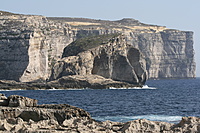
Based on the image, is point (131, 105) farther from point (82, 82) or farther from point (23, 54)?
point (23, 54)

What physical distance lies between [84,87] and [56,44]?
156 ft

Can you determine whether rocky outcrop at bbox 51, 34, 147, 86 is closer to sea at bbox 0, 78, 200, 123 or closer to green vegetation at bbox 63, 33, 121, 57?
green vegetation at bbox 63, 33, 121, 57

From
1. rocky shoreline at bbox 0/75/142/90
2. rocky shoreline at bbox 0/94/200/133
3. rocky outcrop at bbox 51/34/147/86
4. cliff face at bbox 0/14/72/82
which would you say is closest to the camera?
rocky shoreline at bbox 0/94/200/133

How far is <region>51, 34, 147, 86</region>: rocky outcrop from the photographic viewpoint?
116 metres

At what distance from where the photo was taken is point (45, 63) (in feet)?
419

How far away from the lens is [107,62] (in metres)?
120

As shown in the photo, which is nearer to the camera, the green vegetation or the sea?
the sea

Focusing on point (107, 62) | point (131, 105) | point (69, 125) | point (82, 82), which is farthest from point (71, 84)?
point (69, 125)

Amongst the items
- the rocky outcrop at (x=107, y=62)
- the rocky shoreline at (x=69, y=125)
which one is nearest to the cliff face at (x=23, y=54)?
the rocky outcrop at (x=107, y=62)

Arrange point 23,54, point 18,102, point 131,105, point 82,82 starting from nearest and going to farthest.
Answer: point 18,102
point 131,105
point 82,82
point 23,54

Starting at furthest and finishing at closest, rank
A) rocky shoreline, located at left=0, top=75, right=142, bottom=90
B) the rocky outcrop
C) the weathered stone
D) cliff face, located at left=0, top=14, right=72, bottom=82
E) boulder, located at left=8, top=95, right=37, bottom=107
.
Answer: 1. cliff face, located at left=0, top=14, right=72, bottom=82
2. the rocky outcrop
3. the weathered stone
4. rocky shoreline, located at left=0, top=75, right=142, bottom=90
5. boulder, located at left=8, top=95, right=37, bottom=107

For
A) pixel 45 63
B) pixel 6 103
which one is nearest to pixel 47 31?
pixel 45 63

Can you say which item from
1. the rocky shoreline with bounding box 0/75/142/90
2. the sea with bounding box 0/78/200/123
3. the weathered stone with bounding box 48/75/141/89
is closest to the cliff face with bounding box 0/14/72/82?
the rocky shoreline with bounding box 0/75/142/90

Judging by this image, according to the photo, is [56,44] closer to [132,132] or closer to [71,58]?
[71,58]
